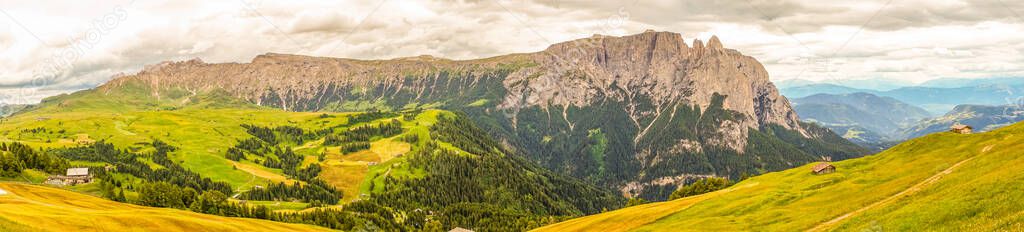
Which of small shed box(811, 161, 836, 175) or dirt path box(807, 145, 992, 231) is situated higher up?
dirt path box(807, 145, 992, 231)

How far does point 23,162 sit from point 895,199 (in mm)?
219771

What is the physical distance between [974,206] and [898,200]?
51.4 feet

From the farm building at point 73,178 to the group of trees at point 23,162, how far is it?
4598mm

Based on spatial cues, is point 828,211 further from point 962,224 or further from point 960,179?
point 962,224

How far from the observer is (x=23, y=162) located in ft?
542

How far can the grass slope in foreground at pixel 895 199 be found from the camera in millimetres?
38562

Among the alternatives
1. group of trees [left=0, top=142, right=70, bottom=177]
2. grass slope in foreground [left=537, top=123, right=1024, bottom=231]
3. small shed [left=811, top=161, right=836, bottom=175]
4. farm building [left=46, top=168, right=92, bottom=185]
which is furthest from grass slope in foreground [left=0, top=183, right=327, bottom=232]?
small shed [left=811, top=161, right=836, bottom=175]

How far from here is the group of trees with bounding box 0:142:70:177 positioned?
149 m

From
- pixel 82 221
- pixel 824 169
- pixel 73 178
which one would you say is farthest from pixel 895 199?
pixel 73 178

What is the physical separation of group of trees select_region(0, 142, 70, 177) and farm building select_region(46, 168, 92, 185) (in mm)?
4598

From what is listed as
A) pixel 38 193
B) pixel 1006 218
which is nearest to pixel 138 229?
pixel 38 193

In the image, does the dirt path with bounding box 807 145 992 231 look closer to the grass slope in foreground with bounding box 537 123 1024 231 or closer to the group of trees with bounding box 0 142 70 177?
the grass slope in foreground with bounding box 537 123 1024 231

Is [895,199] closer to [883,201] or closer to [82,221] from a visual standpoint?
[883,201]

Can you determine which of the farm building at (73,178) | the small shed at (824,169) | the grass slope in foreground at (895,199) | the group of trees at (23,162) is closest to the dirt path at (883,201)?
the grass slope in foreground at (895,199)
